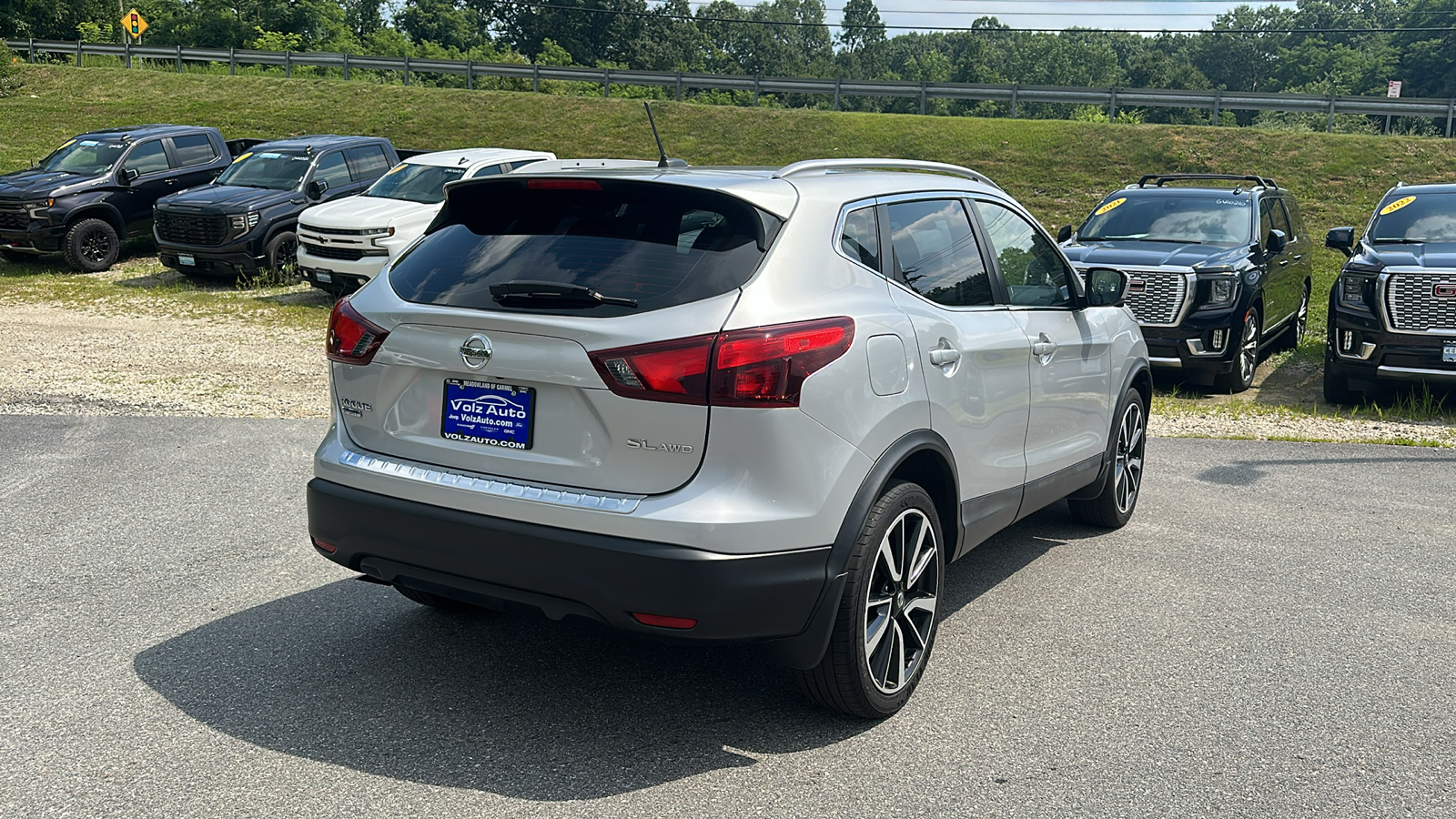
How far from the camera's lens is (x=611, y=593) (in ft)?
11.5

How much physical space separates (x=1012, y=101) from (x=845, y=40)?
102987mm

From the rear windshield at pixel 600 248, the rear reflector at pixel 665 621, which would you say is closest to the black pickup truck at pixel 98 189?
the rear windshield at pixel 600 248

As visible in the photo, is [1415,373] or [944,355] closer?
[944,355]

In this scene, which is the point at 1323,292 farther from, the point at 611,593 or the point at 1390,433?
the point at 611,593

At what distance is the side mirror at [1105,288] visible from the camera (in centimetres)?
573

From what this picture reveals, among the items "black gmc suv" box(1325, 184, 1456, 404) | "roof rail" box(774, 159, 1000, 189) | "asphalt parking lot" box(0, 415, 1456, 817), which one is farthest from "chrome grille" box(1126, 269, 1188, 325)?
"roof rail" box(774, 159, 1000, 189)

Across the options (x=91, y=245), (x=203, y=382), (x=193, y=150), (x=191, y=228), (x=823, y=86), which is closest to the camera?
(x=203, y=382)

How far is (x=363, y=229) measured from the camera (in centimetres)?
1532

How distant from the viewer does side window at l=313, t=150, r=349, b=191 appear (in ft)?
59.4

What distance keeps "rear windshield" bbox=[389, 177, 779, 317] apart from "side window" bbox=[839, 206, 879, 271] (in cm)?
36

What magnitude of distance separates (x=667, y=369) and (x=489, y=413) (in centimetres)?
64

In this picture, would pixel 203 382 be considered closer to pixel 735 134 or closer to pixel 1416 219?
pixel 1416 219

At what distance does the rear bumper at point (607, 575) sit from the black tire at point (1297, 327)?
11716 mm

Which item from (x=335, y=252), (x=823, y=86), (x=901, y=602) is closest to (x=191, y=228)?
(x=335, y=252)
